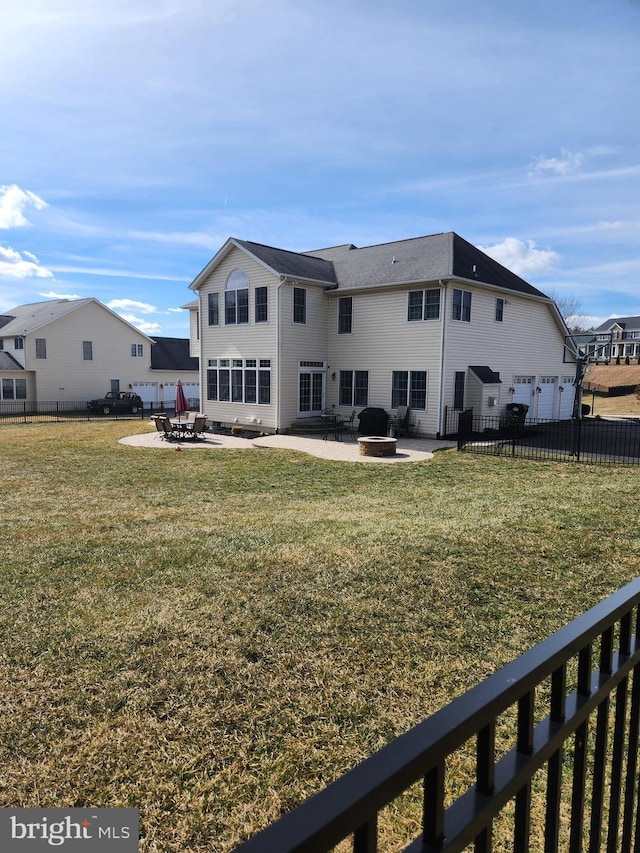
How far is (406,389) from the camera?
67.1 ft

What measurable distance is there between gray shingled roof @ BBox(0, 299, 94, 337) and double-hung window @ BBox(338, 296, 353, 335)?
23.3 metres

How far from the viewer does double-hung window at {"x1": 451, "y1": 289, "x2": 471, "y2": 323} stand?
19344mm

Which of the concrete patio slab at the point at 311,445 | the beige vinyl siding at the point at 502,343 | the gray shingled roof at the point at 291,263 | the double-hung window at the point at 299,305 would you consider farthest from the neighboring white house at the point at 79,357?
the beige vinyl siding at the point at 502,343

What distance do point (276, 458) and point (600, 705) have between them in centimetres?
1408

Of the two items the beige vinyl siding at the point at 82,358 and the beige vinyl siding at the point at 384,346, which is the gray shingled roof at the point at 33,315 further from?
the beige vinyl siding at the point at 384,346

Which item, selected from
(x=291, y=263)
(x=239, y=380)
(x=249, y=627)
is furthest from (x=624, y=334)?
Result: (x=249, y=627)

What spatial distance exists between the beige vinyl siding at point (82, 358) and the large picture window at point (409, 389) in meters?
26.1

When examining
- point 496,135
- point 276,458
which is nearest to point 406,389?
point 276,458

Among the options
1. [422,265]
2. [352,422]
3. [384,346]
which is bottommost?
[352,422]

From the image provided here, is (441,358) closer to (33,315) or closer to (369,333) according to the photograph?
(369,333)

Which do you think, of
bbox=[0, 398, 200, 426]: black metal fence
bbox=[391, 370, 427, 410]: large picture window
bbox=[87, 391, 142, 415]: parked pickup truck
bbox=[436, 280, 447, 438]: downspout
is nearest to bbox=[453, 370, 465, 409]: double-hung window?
bbox=[436, 280, 447, 438]: downspout

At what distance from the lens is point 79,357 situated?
3766 centimetres

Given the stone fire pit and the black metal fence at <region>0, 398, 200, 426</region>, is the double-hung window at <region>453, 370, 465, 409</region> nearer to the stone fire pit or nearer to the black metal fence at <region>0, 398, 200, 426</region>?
the stone fire pit

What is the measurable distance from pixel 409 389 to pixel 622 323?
232 ft
